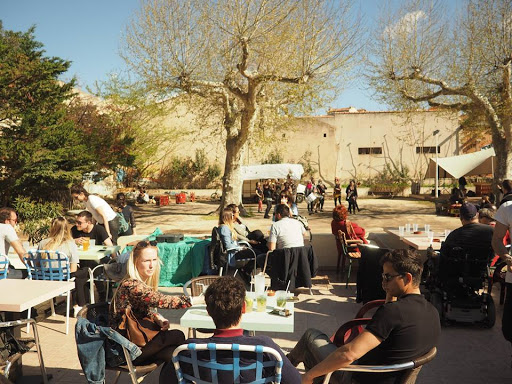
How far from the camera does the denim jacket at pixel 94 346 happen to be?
2.73 m

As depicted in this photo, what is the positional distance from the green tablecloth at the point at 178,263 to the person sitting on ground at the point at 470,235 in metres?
3.62

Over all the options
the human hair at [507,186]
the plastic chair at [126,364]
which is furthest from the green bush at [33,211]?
the human hair at [507,186]

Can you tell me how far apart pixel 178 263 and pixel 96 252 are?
151 centimetres

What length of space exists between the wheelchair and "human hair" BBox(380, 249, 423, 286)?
7.85ft

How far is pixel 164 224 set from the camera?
1592 centimetres

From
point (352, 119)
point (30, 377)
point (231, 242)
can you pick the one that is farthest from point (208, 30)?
point (352, 119)

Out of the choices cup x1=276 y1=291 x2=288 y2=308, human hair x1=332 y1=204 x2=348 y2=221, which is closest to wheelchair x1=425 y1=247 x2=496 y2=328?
human hair x1=332 y1=204 x2=348 y2=221

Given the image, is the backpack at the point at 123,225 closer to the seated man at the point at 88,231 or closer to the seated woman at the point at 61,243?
the seated man at the point at 88,231

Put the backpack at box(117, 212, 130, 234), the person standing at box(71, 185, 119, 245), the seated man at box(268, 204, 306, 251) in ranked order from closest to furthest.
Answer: the seated man at box(268, 204, 306, 251) → the person standing at box(71, 185, 119, 245) → the backpack at box(117, 212, 130, 234)

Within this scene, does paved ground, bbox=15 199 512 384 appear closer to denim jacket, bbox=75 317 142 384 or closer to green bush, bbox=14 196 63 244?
denim jacket, bbox=75 317 142 384

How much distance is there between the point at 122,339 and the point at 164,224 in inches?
528

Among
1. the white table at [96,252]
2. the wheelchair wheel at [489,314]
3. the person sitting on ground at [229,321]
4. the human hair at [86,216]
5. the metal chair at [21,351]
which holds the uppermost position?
the human hair at [86,216]

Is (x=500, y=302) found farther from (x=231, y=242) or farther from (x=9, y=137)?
(x=9, y=137)

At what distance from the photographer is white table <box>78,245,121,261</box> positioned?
5.73 m
